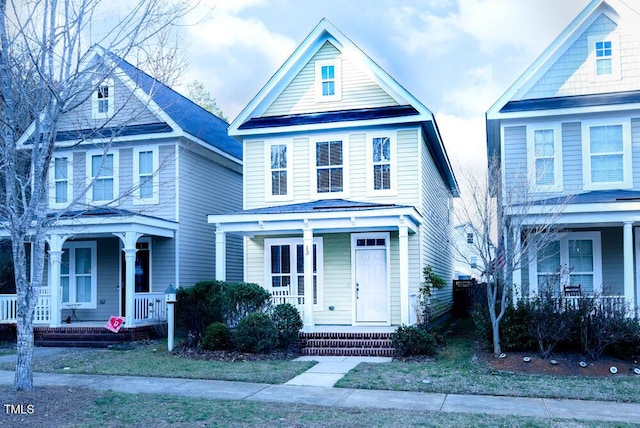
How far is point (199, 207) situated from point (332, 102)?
6082mm

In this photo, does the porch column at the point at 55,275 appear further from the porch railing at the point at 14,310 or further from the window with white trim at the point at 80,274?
the window with white trim at the point at 80,274

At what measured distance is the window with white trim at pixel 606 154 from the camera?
1608cm

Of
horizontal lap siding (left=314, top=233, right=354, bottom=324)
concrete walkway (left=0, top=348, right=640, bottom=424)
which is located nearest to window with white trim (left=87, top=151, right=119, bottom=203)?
horizontal lap siding (left=314, top=233, right=354, bottom=324)

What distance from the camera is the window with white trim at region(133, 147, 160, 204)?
1931 cm

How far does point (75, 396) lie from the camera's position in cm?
942

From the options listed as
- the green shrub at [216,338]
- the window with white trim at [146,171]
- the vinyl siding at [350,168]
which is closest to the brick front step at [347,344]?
the green shrub at [216,338]

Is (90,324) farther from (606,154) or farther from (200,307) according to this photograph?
(606,154)

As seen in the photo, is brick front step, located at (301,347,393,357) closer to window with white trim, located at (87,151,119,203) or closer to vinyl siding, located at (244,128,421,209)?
vinyl siding, located at (244,128,421,209)

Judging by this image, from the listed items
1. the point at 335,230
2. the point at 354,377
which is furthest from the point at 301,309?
the point at 354,377

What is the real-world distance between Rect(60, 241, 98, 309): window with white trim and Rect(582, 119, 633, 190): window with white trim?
1514 centimetres

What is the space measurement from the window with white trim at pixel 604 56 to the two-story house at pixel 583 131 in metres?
0.03

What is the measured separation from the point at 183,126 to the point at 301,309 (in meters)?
7.30

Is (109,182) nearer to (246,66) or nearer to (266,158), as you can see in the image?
(266,158)

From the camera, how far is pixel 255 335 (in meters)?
13.9
